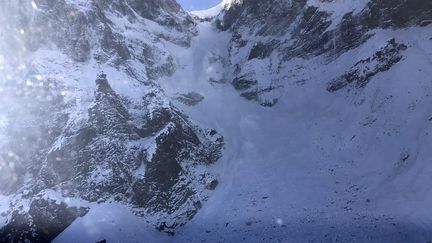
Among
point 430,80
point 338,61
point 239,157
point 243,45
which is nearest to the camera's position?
point 430,80

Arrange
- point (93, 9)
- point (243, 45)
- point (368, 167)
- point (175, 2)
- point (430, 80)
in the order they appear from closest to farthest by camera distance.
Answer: point (368, 167) → point (430, 80) → point (93, 9) → point (243, 45) → point (175, 2)

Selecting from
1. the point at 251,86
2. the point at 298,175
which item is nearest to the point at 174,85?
the point at 251,86

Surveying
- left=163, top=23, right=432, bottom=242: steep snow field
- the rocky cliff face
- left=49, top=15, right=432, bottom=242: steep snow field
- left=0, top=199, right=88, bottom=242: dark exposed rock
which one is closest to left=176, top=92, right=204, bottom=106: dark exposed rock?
left=163, top=23, right=432, bottom=242: steep snow field

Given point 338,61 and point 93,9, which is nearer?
point 338,61

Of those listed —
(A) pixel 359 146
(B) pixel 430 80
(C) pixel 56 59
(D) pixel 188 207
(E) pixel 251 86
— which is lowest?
(D) pixel 188 207

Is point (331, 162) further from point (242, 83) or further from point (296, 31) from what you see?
point (296, 31)

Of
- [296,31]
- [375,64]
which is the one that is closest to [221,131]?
[375,64]

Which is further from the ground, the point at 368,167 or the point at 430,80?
the point at 430,80

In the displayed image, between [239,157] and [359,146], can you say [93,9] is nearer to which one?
[239,157]

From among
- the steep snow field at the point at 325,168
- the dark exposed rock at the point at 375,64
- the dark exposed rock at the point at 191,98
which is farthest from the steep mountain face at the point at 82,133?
the dark exposed rock at the point at 375,64
